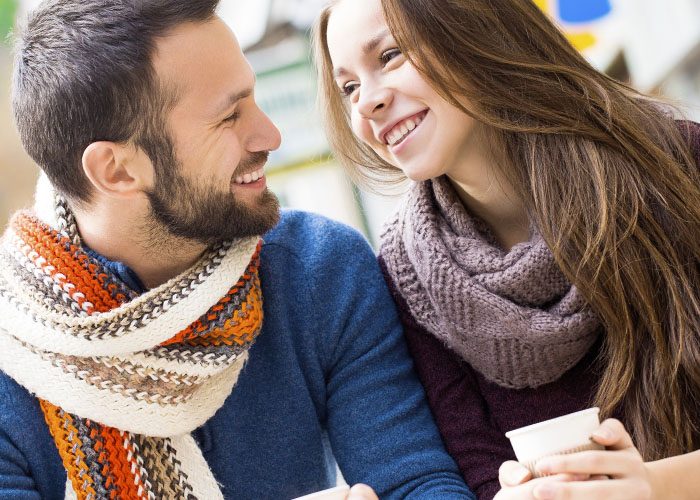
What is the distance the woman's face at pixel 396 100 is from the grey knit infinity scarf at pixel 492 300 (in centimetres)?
11

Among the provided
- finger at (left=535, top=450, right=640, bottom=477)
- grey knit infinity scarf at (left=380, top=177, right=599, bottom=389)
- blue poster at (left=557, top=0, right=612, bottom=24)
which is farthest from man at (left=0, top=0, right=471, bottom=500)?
blue poster at (left=557, top=0, right=612, bottom=24)

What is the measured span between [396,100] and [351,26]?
139 mm

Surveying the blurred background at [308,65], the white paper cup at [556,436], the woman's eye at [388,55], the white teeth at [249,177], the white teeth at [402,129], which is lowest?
the blurred background at [308,65]

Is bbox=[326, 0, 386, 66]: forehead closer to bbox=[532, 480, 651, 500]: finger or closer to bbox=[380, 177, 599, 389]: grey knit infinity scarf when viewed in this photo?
bbox=[380, 177, 599, 389]: grey knit infinity scarf

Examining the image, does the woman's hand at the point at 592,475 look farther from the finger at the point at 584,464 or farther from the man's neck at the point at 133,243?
the man's neck at the point at 133,243

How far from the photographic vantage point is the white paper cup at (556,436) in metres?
0.93

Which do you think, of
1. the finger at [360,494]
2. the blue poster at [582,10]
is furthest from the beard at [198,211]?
the blue poster at [582,10]

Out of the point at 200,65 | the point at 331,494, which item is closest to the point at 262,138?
the point at 200,65

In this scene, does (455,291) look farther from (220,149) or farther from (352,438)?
(220,149)

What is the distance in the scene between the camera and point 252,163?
1.47m

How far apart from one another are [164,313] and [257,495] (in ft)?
1.21

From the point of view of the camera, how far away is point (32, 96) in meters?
1.42

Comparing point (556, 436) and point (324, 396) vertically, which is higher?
point (556, 436)

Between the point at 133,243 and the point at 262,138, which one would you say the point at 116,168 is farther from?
the point at 262,138
